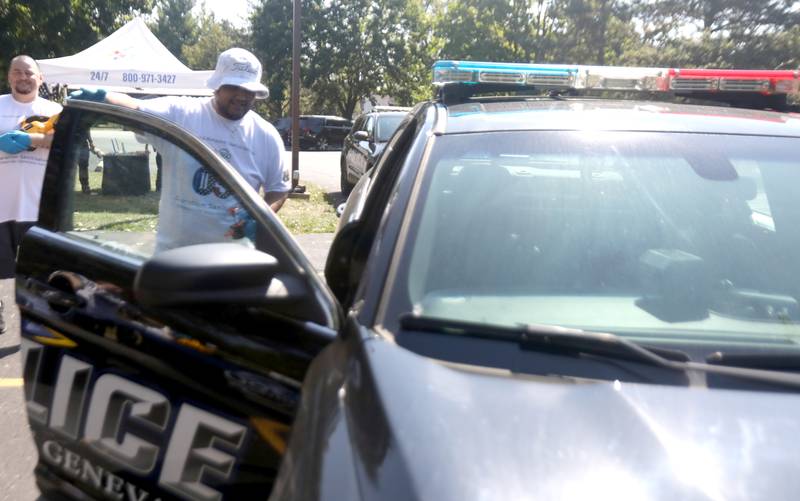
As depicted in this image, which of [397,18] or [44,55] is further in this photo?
[397,18]

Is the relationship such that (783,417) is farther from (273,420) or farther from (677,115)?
(677,115)

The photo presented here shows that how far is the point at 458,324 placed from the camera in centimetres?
179

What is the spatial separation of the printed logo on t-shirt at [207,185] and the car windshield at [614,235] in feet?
1.84

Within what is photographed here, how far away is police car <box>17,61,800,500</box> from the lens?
4.73 feet

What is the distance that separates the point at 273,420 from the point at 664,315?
97cm

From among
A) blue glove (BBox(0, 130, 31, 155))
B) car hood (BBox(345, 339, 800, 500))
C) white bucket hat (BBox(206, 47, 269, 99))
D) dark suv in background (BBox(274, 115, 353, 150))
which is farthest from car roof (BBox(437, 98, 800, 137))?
dark suv in background (BBox(274, 115, 353, 150))

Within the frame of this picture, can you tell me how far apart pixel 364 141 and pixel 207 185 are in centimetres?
1144

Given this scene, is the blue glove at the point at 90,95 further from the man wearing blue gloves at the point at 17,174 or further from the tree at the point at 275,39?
the tree at the point at 275,39

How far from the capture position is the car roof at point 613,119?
2.43 meters

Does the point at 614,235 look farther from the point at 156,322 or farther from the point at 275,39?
the point at 275,39

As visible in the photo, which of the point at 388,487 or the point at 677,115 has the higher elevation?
the point at 677,115

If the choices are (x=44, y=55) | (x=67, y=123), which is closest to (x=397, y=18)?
(x=44, y=55)

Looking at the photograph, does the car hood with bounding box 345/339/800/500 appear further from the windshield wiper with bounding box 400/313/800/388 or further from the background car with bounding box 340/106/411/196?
the background car with bounding box 340/106/411/196

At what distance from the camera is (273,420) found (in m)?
2.00
